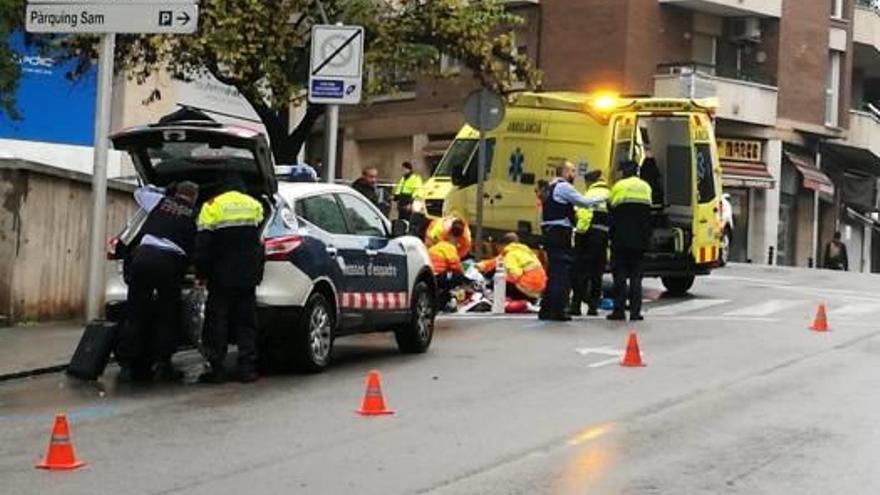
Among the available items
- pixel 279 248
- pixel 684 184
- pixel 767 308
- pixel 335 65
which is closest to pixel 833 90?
pixel 684 184

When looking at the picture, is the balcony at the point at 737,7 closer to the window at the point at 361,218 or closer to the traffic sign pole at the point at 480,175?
the traffic sign pole at the point at 480,175

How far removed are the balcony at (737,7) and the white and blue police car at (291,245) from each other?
26.6 m

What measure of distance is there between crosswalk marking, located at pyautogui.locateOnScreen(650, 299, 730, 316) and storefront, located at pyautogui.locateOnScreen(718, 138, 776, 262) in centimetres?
1858

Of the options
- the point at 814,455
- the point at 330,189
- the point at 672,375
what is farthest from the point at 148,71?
the point at 814,455

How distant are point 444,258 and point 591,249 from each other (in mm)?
1920

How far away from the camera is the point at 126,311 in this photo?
10.9m

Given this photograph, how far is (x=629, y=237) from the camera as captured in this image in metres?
15.7

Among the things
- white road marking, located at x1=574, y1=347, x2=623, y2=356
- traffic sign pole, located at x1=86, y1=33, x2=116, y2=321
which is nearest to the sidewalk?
traffic sign pole, located at x1=86, y1=33, x2=116, y2=321

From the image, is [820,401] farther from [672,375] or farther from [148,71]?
[148,71]

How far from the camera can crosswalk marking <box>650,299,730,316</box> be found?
56.7ft

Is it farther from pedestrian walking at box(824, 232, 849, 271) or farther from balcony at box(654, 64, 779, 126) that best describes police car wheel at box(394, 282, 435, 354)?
pedestrian walking at box(824, 232, 849, 271)

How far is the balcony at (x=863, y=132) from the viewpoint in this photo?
136 feet

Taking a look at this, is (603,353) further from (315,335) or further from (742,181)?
(742,181)

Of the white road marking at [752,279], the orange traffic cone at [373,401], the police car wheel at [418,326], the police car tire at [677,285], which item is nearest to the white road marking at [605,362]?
the police car wheel at [418,326]
